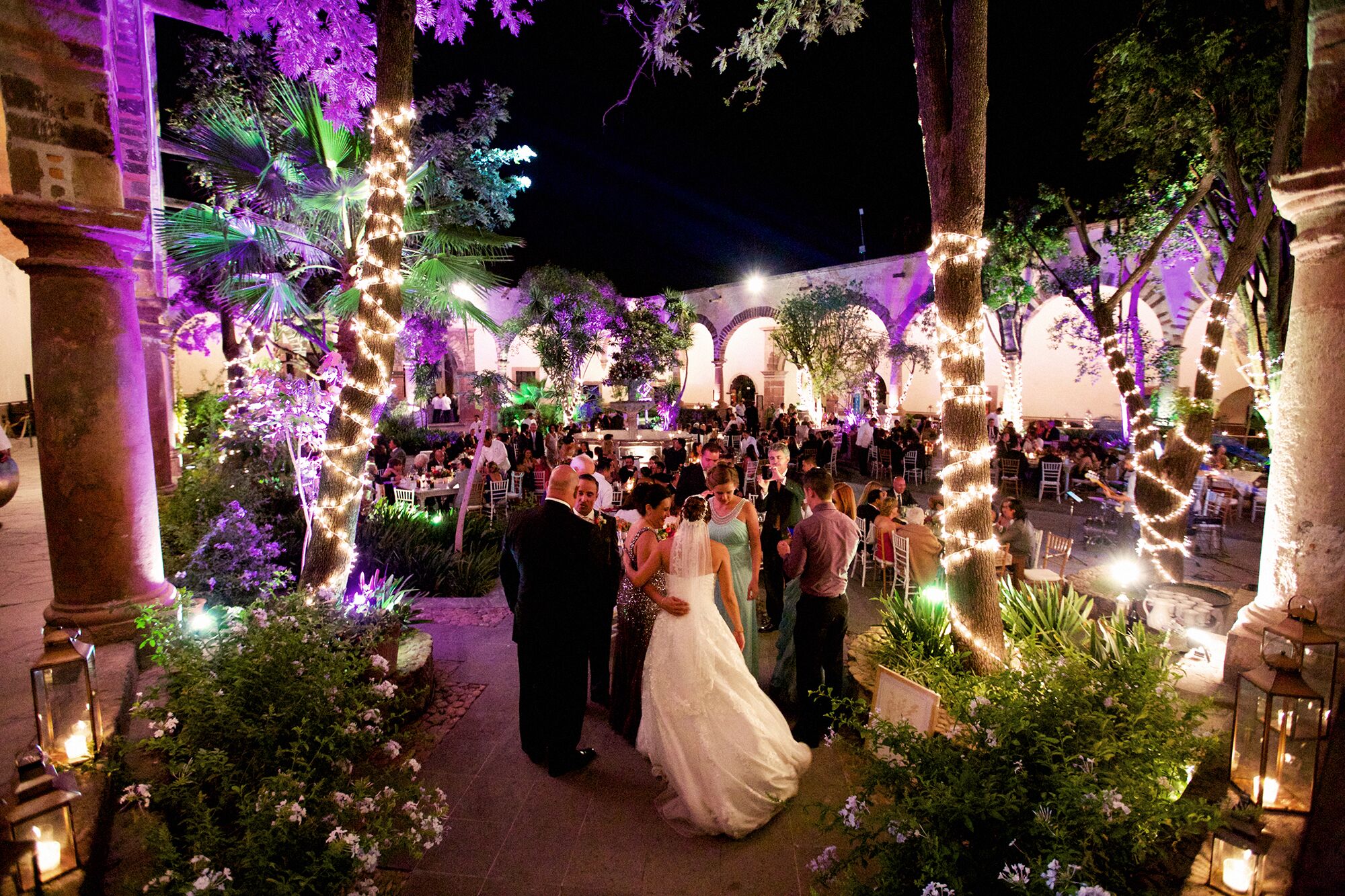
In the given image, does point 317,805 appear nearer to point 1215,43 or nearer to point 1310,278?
point 1310,278

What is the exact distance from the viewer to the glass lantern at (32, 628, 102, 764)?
2.51m

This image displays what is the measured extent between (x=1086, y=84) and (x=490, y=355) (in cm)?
2145

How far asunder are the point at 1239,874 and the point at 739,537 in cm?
276

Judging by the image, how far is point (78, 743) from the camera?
8.95ft

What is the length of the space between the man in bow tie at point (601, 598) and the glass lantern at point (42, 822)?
2.28 m

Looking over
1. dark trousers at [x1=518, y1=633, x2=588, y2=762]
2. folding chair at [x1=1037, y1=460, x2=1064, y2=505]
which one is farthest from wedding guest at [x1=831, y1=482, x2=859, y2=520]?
folding chair at [x1=1037, y1=460, x2=1064, y2=505]

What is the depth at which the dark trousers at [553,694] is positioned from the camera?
3.63 metres

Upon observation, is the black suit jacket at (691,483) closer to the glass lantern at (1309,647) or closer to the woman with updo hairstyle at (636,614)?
the woman with updo hairstyle at (636,614)

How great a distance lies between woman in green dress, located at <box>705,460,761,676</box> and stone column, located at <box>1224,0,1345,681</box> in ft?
9.05

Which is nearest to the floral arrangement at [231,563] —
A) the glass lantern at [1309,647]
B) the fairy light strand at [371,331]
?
the fairy light strand at [371,331]

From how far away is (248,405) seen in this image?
5.34m

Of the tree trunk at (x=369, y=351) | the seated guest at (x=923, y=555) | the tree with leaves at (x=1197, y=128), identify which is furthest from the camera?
the seated guest at (x=923, y=555)

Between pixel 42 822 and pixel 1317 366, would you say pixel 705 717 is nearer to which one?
pixel 42 822

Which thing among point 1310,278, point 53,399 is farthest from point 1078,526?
point 53,399
